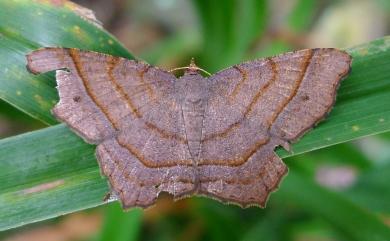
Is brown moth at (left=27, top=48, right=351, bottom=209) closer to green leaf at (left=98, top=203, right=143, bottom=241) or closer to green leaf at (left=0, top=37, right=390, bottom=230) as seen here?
green leaf at (left=0, top=37, right=390, bottom=230)

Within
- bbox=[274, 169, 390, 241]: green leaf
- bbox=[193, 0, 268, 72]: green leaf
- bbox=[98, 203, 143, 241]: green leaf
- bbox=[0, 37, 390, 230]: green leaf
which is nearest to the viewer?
bbox=[0, 37, 390, 230]: green leaf

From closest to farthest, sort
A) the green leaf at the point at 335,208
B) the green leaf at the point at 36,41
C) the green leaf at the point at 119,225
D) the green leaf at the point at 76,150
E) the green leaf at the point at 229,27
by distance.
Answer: the green leaf at the point at 76,150
the green leaf at the point at 36,41
the green leaf at the point at 335,208
the green leaf at the point at 119,225
the green leaf at the point at 229,27

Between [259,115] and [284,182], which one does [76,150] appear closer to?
[259,115]

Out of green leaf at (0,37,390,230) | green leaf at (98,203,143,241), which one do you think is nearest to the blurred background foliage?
green leaf at (98,203,143,241)

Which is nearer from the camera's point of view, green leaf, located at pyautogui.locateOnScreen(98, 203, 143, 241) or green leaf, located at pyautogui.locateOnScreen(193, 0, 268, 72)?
green leaf, located at pyautogui.locateOnScreen(98, 203, 143, 241)

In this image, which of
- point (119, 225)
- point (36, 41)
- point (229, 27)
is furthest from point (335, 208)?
point (36, 41)

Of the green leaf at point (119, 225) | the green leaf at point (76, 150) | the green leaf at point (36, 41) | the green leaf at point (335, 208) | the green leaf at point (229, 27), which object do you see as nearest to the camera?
the green leaf at point (76, 150)

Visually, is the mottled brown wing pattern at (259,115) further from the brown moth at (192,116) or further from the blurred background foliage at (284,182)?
the blurred background foliage at (284,182)

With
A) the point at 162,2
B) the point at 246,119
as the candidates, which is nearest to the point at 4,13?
the point at 246,119

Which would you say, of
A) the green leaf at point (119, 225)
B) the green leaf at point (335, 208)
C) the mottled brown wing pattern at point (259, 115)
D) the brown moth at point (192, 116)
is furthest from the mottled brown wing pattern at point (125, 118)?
the green leaf at point (335, 208)
